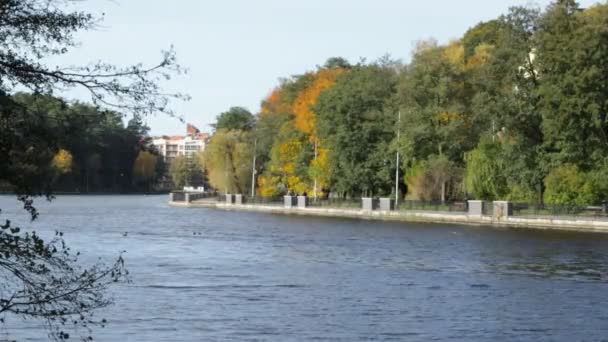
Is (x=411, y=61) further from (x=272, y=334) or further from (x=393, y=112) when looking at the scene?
(x=272, y=334)

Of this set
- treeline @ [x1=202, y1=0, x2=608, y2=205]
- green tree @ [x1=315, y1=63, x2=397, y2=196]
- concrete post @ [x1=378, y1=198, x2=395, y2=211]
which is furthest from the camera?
green tree @ [x1=315, y1=63, x2=397, y2=196]

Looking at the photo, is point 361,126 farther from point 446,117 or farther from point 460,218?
point 460,218

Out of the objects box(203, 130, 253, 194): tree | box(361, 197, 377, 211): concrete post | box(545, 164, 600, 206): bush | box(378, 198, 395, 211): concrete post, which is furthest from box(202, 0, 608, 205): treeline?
box(203, 130, 253, 194): tree

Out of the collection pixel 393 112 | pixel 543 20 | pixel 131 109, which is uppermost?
pixel 543 20

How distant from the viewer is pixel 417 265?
38656mm

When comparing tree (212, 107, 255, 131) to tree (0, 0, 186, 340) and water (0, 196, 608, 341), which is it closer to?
water (0, 196, 608, 341)

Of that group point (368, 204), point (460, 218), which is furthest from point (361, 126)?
point (460, 218)

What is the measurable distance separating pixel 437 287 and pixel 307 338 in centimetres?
1045

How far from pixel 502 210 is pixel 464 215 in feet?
12.0

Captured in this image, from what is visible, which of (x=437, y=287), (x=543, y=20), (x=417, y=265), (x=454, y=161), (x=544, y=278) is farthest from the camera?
(x=454, y=161)

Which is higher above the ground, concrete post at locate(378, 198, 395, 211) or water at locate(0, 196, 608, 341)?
concrete post at locate(378, 198, 395, 211)

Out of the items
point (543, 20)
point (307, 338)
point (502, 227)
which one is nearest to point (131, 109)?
point (307, 338)

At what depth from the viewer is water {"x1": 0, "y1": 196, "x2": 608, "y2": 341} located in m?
22.8

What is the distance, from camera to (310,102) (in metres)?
101
